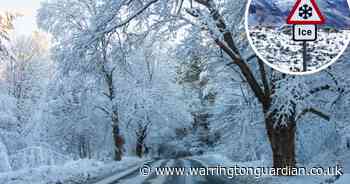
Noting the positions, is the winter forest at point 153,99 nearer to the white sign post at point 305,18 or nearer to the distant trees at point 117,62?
the distant trees at point 117,62

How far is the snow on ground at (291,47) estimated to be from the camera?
6879 mm

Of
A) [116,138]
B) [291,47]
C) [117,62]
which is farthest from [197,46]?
[116,138]

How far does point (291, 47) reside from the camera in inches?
280

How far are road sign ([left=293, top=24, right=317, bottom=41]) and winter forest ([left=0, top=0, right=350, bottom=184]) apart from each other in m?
3.32

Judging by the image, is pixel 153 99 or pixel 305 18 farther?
pixel 153 99

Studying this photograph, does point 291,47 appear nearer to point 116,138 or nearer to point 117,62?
point 117,62

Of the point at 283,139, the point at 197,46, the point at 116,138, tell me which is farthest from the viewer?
the point at 116,138

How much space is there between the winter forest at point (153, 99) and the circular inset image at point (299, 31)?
2896 mm

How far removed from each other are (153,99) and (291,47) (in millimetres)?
26732

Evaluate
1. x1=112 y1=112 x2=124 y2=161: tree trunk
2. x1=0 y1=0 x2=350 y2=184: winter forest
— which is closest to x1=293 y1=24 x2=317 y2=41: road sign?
x1=0 y1=0 x2=350 y2=184: winter forest

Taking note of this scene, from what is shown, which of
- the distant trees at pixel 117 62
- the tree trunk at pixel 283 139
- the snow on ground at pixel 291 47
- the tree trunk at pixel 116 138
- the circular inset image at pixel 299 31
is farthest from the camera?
the tree trunk at pixel 116 138

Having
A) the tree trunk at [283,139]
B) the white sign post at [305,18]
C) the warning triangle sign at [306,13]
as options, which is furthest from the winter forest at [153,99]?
the warning triangle sign at [306,13]

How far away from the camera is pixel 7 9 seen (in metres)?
16.4

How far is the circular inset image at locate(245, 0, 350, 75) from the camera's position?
6609mm
